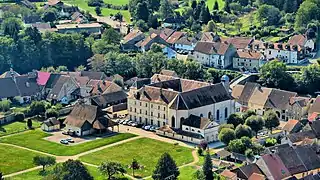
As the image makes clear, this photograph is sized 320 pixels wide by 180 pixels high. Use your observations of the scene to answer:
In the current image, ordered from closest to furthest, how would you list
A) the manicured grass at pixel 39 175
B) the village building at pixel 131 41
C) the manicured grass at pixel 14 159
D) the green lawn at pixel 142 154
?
1. the manicured grass at pixel 39 175
2. the manicured grass at pixel 14 159
3. the green lawn at pixel 142 154
4. the village building at pixel 131 41

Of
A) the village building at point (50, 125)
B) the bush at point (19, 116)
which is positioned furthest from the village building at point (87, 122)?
the bush at point (19, 116)

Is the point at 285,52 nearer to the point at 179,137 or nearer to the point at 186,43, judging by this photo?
the point at 186,43

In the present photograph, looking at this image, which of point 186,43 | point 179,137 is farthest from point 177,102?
point 186,43

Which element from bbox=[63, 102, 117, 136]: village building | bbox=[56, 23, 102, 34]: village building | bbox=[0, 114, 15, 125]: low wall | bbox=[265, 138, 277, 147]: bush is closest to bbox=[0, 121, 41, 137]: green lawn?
bbox=[0, 114, 15, 125]: low wall

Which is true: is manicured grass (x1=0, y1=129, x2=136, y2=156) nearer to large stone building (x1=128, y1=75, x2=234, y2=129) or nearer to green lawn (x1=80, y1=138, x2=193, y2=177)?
green lawn (x1=80, y1=138, x2=193, y2=177)

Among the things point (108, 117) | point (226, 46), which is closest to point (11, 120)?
point (108, 117)

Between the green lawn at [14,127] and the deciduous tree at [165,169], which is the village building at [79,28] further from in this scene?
the deciduous tree at [165,169]
